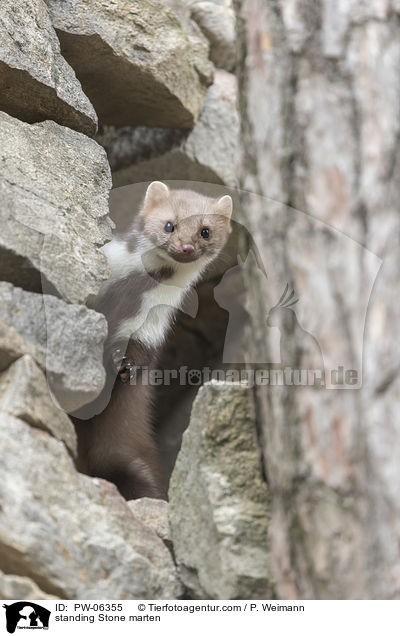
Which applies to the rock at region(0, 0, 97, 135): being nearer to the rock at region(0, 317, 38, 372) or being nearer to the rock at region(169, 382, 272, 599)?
the rock at region(0, 317, 38, 372)

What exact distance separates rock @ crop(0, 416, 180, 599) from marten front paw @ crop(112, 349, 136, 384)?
1.13 metres

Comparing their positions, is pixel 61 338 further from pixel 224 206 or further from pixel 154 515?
pixel 224 206

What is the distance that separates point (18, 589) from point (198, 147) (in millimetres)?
3166

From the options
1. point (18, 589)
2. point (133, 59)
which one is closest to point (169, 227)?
point (133, 59)

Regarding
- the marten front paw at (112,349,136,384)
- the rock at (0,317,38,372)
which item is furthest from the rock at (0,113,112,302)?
the marten front paw at (112,349,136,384)

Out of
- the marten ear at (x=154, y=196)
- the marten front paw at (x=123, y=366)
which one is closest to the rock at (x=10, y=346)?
the marten front paw at (x=123, y=366)

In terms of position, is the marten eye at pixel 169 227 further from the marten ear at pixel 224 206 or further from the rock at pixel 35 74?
the rock at pixel 35 74

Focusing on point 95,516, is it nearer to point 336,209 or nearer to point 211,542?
point 211,542

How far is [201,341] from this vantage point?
20.4 ft

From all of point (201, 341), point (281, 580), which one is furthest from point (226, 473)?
point (201, 341)

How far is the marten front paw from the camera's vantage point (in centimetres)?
373

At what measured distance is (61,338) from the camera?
2764 millimetres

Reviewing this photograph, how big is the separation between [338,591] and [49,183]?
6.63 feet

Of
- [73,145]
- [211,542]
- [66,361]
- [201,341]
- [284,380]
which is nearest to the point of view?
[284,380]
